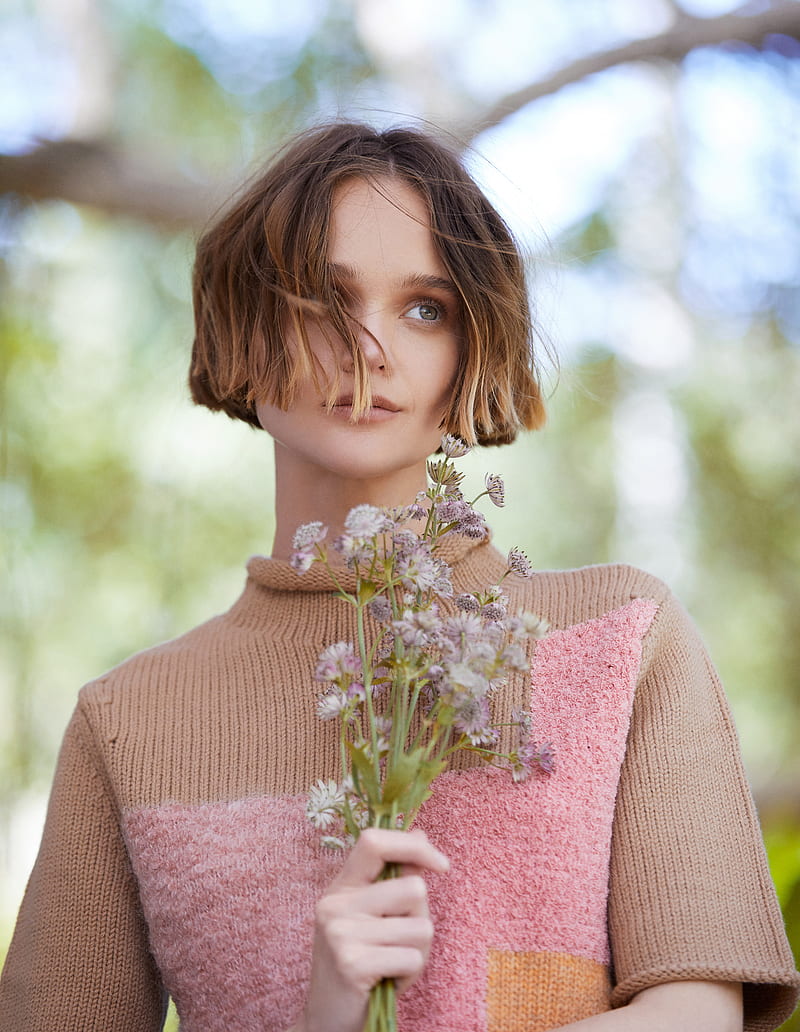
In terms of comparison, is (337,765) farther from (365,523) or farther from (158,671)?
(365,523)

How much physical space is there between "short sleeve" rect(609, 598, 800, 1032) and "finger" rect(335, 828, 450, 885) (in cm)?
27

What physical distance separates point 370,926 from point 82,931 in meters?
0.47

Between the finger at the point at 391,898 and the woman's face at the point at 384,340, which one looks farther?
the woman's face at the point at 384,340

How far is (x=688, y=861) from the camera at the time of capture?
926mm

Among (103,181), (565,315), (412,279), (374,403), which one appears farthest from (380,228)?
(103,181)

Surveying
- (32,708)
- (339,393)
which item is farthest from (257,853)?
(32,708)

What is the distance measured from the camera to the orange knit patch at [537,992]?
90 cm

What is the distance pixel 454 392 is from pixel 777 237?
2.56 meters

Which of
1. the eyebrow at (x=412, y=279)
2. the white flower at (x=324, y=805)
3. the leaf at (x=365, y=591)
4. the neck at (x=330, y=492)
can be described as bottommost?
the white flower at (x=324, y=805)

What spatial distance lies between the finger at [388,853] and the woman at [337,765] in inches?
5.4

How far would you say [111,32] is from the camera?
3.20 m

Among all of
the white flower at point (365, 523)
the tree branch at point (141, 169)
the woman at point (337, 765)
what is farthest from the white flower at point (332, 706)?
the tree branch at point (141, 169)

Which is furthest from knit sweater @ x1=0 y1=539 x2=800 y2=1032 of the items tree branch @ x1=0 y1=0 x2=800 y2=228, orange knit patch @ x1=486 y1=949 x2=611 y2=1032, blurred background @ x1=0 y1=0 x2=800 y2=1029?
blurred background @ x1=0 y1=0 x2=800 y2=1029

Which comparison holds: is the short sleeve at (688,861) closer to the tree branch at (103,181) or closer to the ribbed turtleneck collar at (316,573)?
the ribbed turtleneck collar at (316,573)
